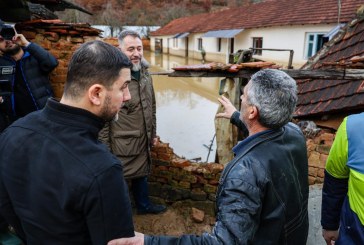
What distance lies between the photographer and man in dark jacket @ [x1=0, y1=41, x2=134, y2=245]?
1.01m

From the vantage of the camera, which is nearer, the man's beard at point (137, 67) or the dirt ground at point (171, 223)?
the man's beard at point (137, 67)

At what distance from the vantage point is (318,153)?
369 centimetres

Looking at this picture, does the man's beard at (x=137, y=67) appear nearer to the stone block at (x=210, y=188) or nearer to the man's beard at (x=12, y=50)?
the man's beard at (x=12, y=50)

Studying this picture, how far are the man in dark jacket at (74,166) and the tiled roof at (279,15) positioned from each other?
929 cm

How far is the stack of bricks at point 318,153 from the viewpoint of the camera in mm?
3682

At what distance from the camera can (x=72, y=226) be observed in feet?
3.47

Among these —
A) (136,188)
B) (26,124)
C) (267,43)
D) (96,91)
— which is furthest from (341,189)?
(267,43)

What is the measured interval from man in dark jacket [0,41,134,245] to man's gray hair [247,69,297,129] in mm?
684

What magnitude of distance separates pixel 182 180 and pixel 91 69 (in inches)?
132

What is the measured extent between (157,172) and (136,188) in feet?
2.42

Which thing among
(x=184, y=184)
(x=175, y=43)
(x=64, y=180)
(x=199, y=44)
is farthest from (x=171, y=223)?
(x=175, y=43)

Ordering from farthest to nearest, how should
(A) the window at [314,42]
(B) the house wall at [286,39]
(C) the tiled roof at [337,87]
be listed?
(B) the house wall at [286,39], (A) the window at [314,42], (C) the tiled roof at [337,87]

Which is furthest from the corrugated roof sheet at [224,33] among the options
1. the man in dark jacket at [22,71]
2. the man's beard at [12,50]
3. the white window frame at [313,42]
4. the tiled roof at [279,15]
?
the man's beard at [12,50]

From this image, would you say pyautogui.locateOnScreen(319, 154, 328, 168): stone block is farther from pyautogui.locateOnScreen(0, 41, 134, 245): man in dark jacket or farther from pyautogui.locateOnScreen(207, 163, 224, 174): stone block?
pyautogui.locateOnScreen(0, 41, 134, 245): man in dark jacket
